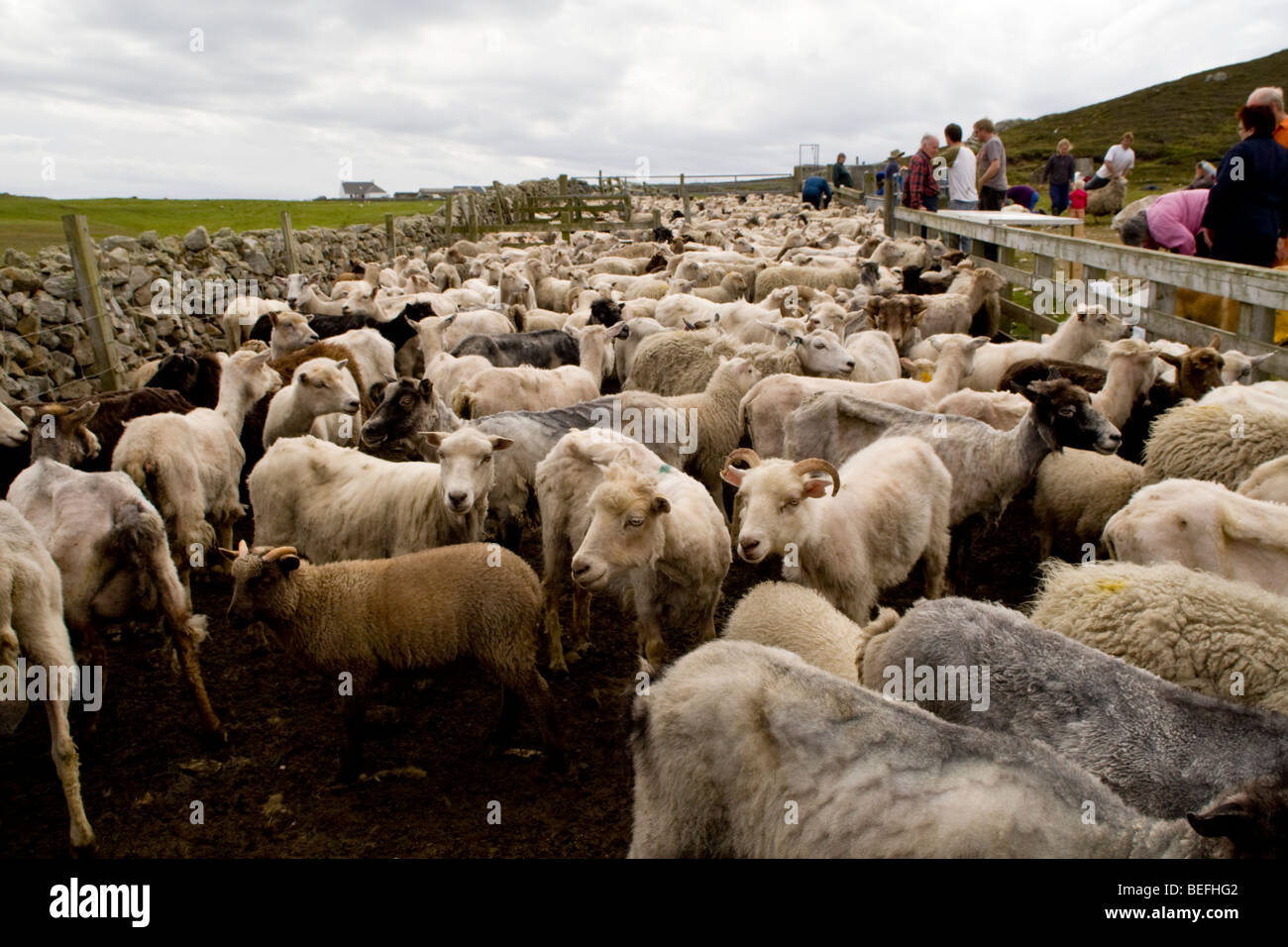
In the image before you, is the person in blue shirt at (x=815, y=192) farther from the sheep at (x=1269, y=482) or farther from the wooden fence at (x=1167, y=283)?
the sheep at (x=1269, y=482)

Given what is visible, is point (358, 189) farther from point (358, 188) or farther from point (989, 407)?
point (989, 407)

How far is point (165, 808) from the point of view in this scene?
443cm

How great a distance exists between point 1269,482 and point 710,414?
4.29 metres

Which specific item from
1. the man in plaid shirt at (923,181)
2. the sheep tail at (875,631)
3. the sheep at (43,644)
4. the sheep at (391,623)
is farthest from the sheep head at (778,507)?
the man in plaid shirt at (923,181)

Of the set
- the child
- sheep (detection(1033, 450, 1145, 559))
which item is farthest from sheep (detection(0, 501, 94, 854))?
the child

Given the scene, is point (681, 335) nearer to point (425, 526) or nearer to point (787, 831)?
point (425, 526)

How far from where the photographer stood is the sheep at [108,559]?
4.72 m

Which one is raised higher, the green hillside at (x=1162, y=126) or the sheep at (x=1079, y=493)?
the green hillside at (x=1162, y=126)

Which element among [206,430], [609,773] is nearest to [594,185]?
[206,430]

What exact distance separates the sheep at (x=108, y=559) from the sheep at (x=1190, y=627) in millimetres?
4582

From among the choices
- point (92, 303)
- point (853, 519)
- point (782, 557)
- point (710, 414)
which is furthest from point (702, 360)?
point (92, 303)

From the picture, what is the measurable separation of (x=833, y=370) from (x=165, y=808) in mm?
6516

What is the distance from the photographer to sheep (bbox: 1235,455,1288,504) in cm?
461
